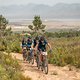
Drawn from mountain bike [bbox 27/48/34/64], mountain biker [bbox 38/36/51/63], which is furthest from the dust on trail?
mountain biker [bbox 38/36/51/63]

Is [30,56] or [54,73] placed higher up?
[30,56]

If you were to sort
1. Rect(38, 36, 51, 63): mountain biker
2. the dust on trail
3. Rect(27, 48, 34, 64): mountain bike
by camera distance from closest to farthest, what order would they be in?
the dust on trail, Rect(38, 36, 51, 63): mountain biker, Rect(27, 48, 34, 64): mountain bike

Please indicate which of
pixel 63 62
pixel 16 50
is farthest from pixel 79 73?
pixel 16 50

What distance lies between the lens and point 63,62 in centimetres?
1662

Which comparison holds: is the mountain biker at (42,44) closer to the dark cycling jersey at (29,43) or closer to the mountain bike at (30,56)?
the mountain bike at (30,56)

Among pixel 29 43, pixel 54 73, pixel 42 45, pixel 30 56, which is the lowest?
pixel 54 73

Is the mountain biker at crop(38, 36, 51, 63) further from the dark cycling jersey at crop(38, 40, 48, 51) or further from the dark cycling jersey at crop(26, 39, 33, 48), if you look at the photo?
the dark cycling jersey at crop(26, 39, 33, 48)

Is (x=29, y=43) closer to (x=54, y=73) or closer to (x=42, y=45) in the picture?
(x=42, y=45)

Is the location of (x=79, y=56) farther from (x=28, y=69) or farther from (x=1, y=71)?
(x=1, y=71)

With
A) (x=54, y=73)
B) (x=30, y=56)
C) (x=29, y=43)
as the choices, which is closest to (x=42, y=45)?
(x=54, y=73)

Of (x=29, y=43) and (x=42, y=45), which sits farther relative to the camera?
(x=29, y=43)

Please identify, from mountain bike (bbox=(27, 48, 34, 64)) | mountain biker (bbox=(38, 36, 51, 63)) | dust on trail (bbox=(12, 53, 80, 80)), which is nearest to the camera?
dust on trail (bbox=(12, 53, 80, 80))

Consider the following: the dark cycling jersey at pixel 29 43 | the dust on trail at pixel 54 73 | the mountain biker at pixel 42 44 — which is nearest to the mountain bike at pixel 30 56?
the dark cycling jersey at pixel 29 43

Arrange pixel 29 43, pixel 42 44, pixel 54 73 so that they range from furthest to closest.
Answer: pixel 29 43 → pixel 54 73 → pixel 42 44
